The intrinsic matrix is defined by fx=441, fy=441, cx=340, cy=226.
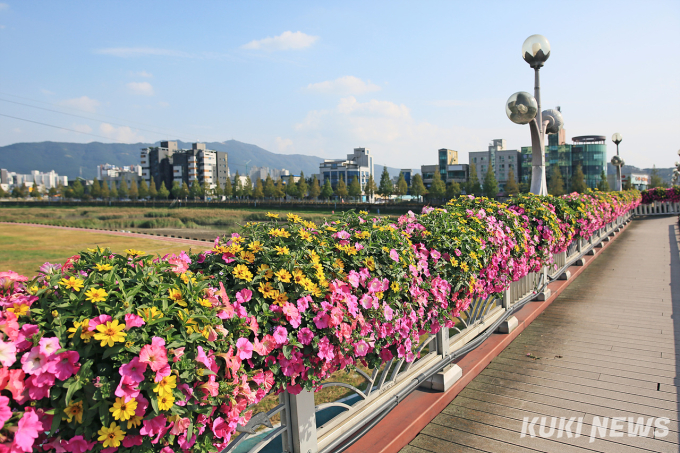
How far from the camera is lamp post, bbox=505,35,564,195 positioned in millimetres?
7562

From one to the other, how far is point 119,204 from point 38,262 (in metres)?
75.7

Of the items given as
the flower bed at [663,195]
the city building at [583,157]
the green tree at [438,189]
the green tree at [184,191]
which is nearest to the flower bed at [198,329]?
the flower bed at [663,195]

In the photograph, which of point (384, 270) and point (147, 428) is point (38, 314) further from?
point (384, 270)

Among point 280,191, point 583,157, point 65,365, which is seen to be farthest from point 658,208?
point 280,191

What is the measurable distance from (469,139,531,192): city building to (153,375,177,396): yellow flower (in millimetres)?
78246

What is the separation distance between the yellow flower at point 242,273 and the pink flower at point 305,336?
0.30 m

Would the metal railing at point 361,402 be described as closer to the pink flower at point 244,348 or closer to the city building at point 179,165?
the pink flower at point 244,348

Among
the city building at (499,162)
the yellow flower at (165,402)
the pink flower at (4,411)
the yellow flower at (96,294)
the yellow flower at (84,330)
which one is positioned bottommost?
the yellow flower at (165,402)

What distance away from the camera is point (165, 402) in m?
1.28

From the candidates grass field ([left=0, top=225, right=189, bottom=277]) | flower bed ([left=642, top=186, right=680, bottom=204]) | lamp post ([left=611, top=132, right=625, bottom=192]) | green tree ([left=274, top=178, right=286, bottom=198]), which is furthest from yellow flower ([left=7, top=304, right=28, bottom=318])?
green tree ([left=274, top=178, right=286, bottom=198])

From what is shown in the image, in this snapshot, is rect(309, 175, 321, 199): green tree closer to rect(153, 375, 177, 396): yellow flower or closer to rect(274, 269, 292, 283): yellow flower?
rect(274, 269, 292, 283): yellow flower

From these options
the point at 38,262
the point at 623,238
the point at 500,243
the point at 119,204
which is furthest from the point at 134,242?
the point at 119,204

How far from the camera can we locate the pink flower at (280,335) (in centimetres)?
172

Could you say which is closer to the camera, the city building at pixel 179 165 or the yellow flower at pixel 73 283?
the yellow flower at pixel 73 283
